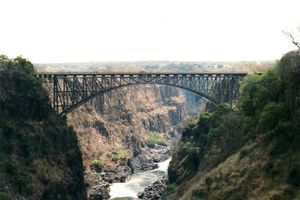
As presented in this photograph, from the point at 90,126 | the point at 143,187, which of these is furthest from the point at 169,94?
the point at 143,187

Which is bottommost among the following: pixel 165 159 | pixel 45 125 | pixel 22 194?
pixel 165 159

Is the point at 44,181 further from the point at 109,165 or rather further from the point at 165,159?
the point at 165,159

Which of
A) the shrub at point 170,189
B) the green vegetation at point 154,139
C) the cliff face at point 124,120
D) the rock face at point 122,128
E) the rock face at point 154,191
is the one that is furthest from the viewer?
the green vegetation at point 154,139

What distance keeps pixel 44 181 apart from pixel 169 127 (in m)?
103

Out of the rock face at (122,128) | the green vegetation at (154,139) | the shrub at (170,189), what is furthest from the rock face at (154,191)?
the green vegetation at (154,139)

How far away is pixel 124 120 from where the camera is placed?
14062 cm

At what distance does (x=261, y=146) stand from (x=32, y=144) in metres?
35.1

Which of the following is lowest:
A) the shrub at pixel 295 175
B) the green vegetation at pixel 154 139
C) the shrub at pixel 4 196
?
the green vegetation at pixel 154 139

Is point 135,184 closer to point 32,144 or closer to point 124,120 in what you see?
point 32,144

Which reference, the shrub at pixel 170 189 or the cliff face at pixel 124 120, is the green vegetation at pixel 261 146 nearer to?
the shrub at pixel 170 189

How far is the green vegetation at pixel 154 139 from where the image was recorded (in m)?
148

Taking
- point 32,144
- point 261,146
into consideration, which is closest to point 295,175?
point 261,146

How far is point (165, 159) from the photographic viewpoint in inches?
5226

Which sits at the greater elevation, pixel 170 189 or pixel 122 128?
pixel 122 128
